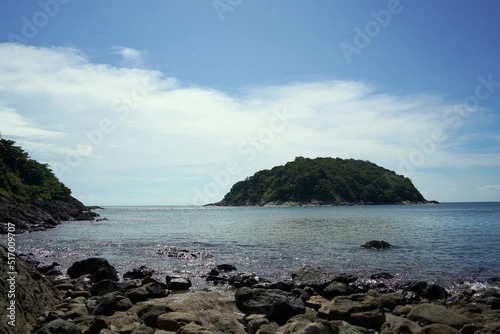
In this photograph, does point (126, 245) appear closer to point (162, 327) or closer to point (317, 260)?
point (317, 260)

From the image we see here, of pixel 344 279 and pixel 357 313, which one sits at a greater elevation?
pixel 357 313

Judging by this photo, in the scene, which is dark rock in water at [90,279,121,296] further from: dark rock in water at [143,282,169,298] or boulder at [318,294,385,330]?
boulder at [318,294,385,330]

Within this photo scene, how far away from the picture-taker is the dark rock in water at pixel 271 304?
11469mm

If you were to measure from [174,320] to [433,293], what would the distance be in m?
11.3

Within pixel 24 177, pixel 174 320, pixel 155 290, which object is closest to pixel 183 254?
pixel 155 290

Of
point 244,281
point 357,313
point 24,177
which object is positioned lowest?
point 244,281

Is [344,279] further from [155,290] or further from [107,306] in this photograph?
[107,306]

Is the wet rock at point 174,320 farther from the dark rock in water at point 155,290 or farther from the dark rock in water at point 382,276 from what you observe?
the dark rock in water at point 382,276

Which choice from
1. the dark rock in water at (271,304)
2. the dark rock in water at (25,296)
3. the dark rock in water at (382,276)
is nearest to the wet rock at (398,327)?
the dark rock in water at (271,304)

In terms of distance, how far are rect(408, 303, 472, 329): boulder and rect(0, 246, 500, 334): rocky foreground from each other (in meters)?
0.03

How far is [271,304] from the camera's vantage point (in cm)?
1166

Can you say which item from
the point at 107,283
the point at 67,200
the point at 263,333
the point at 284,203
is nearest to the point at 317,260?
the point at 107,283

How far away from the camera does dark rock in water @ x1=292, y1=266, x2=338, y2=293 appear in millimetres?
16312

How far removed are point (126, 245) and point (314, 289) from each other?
2381 centimetres
